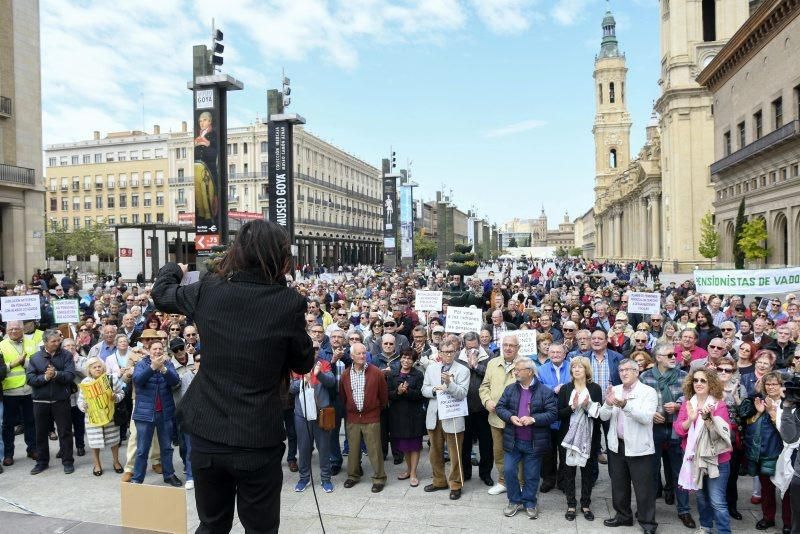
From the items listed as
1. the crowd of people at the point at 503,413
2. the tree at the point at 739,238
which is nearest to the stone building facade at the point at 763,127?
the tree at the point at 739,238

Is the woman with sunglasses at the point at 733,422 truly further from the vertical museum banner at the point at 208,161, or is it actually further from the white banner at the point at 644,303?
Answer: the vertical museum banner at the point at 208,161

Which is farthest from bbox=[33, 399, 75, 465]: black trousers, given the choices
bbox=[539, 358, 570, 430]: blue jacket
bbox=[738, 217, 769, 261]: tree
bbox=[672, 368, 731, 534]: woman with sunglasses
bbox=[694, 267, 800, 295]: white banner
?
bbox=[738, 217, 769, 261]: tree

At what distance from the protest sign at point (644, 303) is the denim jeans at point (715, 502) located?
7.40 m

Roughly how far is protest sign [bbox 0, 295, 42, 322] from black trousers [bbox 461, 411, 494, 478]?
27.0 ft

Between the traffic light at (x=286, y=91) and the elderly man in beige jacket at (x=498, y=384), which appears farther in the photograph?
the traffic light at (x=286, y=91)

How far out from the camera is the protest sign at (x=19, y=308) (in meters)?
10.8

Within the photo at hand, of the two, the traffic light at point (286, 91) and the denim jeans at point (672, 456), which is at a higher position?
the traffic light at point (286, 91)

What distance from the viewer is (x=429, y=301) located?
13.7 meters

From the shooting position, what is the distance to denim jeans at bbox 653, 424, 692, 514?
6.30 m

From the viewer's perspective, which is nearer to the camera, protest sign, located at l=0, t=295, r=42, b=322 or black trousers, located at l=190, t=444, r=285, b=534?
black trousers, located at l=190, t=444, r=285, b=534

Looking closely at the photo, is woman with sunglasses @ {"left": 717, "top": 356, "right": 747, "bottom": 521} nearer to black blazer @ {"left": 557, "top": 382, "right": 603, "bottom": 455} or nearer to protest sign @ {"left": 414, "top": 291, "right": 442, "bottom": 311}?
black blazer @ {"left": 557, "top": 382, "right": 603, "bottom": 455}

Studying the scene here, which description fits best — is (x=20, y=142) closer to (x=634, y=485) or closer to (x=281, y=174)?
(x=281, y=174)

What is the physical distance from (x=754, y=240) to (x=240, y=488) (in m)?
38.0

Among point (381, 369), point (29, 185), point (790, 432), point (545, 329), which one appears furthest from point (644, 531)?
point (29, 185)
